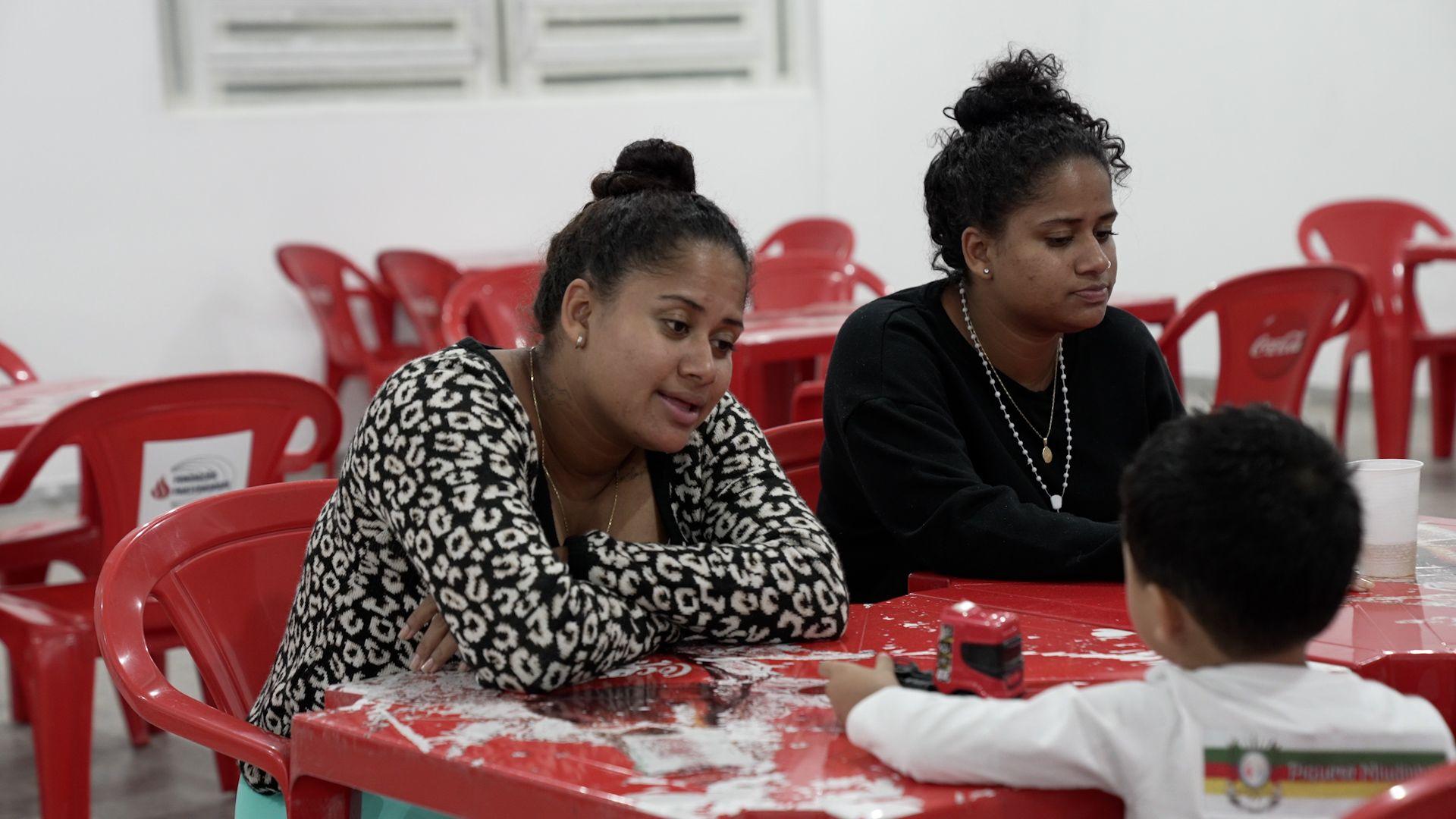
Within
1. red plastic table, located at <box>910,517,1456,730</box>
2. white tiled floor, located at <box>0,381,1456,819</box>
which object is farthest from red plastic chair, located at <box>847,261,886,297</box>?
red plastic table, located at <box>910,517,1456,730</box>

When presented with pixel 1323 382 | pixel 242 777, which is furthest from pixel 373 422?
pixel 1323 382

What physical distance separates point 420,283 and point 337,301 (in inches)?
19.1

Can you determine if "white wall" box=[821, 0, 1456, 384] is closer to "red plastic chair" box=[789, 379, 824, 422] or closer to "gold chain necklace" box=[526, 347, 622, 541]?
"red plastic chair" box=[789, 379, 824, 422]

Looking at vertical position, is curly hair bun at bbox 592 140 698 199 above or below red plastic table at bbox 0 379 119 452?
above

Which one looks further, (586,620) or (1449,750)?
(586,620)

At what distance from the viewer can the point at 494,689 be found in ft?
5.28

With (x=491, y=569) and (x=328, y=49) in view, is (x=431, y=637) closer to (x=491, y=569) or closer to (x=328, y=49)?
(x=491, y=569)

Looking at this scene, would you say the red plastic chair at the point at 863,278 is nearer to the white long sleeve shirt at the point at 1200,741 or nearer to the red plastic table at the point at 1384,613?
the red plastic table at the point at 1384,613

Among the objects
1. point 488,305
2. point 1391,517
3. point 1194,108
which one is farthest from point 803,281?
point 1391,517

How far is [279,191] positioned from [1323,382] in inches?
192

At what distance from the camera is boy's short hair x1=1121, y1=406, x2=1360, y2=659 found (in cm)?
126

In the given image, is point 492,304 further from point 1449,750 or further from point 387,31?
point 1449,750

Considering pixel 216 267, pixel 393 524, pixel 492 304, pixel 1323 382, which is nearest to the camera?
pixel 393 524

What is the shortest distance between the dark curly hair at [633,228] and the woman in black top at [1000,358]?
1.47ft
